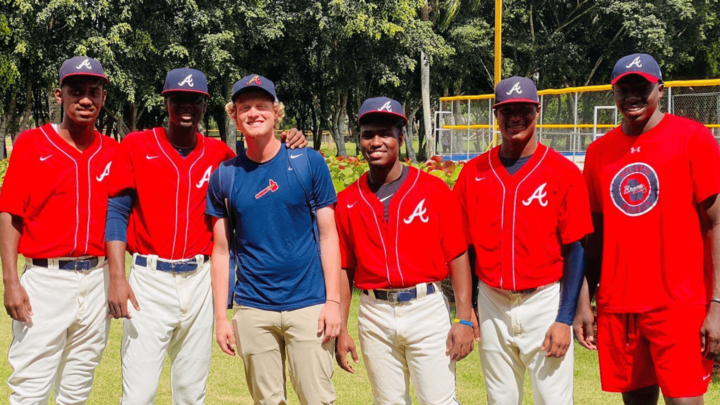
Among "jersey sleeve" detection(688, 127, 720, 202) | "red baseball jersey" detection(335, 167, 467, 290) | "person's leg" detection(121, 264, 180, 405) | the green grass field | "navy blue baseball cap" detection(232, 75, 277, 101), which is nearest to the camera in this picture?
"jersey sleeve" detection(688, 127, 720, 202)

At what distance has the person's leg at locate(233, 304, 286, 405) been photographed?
4.08m

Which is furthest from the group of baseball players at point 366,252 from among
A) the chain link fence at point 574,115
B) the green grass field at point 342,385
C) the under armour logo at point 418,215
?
the chain link fence at point 574,115

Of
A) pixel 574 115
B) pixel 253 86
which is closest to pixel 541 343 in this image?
pixel 253 86

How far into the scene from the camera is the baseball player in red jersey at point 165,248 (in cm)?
423

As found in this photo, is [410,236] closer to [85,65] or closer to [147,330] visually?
[147,330]

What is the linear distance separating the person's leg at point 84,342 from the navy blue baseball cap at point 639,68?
10.8 ft

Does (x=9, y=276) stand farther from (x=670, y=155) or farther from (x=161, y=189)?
(x=670, y=155)

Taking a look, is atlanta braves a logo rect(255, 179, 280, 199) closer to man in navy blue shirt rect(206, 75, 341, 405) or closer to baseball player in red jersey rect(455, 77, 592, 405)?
man in navy blue shirt rect(206, 75, 341, 405)

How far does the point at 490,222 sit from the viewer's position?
392cm

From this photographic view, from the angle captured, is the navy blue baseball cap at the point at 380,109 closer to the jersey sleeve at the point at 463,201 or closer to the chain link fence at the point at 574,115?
the jersey sleeve at the point at 463,201

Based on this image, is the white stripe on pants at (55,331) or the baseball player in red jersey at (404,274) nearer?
the baseball player in red jersey at (404,274)

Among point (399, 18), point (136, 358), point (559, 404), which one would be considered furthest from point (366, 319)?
point (399, 18)

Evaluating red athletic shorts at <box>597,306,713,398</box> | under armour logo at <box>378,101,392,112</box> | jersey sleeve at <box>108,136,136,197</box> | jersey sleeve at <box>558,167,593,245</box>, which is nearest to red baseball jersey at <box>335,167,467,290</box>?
under armour logo at <box>378,101,392,112</box>

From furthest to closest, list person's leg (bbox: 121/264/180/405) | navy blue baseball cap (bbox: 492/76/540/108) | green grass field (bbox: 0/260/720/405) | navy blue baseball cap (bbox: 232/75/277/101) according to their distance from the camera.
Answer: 1. green grass field (bbox: 0/260/720/405)
2. person's leg (bbox: 121/264/180/405)
3. navy blue baseball cap (bbox: 232/75/277/101)
4. navy blue baseball cap (bbox: 492/76/540/108)
